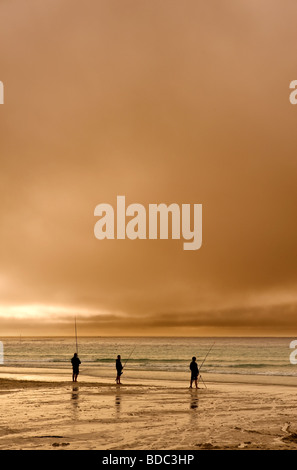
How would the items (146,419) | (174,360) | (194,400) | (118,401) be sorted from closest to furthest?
(146,419) → (118,401) → (194,400) → (174,360)

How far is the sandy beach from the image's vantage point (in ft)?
44.3

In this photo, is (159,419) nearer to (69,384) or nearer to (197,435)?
(197,435)

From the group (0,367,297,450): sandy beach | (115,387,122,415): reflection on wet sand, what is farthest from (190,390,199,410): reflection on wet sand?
(115,387,122,415): reflection on wet sand

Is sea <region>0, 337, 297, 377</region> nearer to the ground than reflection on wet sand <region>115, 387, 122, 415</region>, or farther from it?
nearer to the ground

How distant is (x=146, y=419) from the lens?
1773 centimetres

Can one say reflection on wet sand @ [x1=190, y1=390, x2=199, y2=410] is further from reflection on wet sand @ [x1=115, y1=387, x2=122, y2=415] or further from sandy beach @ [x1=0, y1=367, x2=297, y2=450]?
reflection on wet sand @ [x1=115, y1=387, x2=122, y2=415]

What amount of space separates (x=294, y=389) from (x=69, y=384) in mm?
14268

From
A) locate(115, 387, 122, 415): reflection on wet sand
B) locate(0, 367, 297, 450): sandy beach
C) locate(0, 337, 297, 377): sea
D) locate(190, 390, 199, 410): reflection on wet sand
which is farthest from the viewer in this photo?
locate(0, 337, 297, 377): sea

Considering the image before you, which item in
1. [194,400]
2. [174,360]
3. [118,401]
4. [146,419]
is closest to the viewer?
[146,419]

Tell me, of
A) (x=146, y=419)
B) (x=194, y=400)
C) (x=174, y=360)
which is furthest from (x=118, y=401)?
(x=174, y=360)

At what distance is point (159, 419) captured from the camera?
1775 cm

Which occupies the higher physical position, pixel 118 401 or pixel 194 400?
pixel 118 401

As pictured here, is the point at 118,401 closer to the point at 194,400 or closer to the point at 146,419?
the point at 194,400
